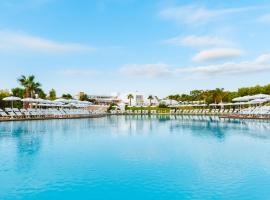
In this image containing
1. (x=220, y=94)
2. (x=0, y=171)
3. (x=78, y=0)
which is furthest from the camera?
(x=220, y=94)

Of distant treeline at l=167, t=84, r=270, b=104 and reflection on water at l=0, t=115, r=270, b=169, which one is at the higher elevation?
distant treeline at l=167, t=84, r=270, b=104

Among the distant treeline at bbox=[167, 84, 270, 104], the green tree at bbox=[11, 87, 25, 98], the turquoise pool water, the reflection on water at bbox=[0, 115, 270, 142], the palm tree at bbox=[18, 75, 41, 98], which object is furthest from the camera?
the distant treeline at bbox=[167, 84, 270, 104]

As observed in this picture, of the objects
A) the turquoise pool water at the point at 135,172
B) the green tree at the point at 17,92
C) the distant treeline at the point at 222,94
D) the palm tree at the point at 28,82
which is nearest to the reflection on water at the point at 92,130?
the turquoise pool water at the point at 135,172

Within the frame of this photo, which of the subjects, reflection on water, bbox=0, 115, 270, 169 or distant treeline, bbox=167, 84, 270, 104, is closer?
reflection on water, bbox=0, 115, 270, 169

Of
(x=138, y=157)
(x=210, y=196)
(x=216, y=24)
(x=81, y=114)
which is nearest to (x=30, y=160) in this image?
(x=138, y=157)

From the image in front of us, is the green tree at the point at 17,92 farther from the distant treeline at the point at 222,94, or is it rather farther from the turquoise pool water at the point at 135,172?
the distant treeline at the point at 222,94

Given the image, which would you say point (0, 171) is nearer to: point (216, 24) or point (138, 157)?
point (138, 157)

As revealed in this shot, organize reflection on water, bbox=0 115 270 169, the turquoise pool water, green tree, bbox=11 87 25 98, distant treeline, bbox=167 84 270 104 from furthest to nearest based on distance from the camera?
distant treeline, bbox=167 84 270 104 < green tree, bbox=11 87 25 98 < reflection on water, bbox=0 115 270 169 < the turquoise pool water

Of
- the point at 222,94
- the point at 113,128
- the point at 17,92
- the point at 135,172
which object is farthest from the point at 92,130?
the point at 222,94

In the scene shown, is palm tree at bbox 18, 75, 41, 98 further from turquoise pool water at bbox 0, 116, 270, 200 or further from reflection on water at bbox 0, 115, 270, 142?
turquoise pool water at bbox 0, 116, 270, 200

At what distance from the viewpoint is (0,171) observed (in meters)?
8.60

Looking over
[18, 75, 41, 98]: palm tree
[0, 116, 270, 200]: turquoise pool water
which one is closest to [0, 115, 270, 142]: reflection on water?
[0, 116, 270, 200]: turquoise pool water

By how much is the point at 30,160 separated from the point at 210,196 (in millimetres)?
6423

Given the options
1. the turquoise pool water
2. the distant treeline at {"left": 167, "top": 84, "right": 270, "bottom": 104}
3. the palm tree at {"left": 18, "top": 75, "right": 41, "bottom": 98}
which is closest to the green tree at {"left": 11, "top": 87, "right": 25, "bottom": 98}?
the palm tree at {"left": 18, "top": 75, "right": 41, "bottom": 98}
